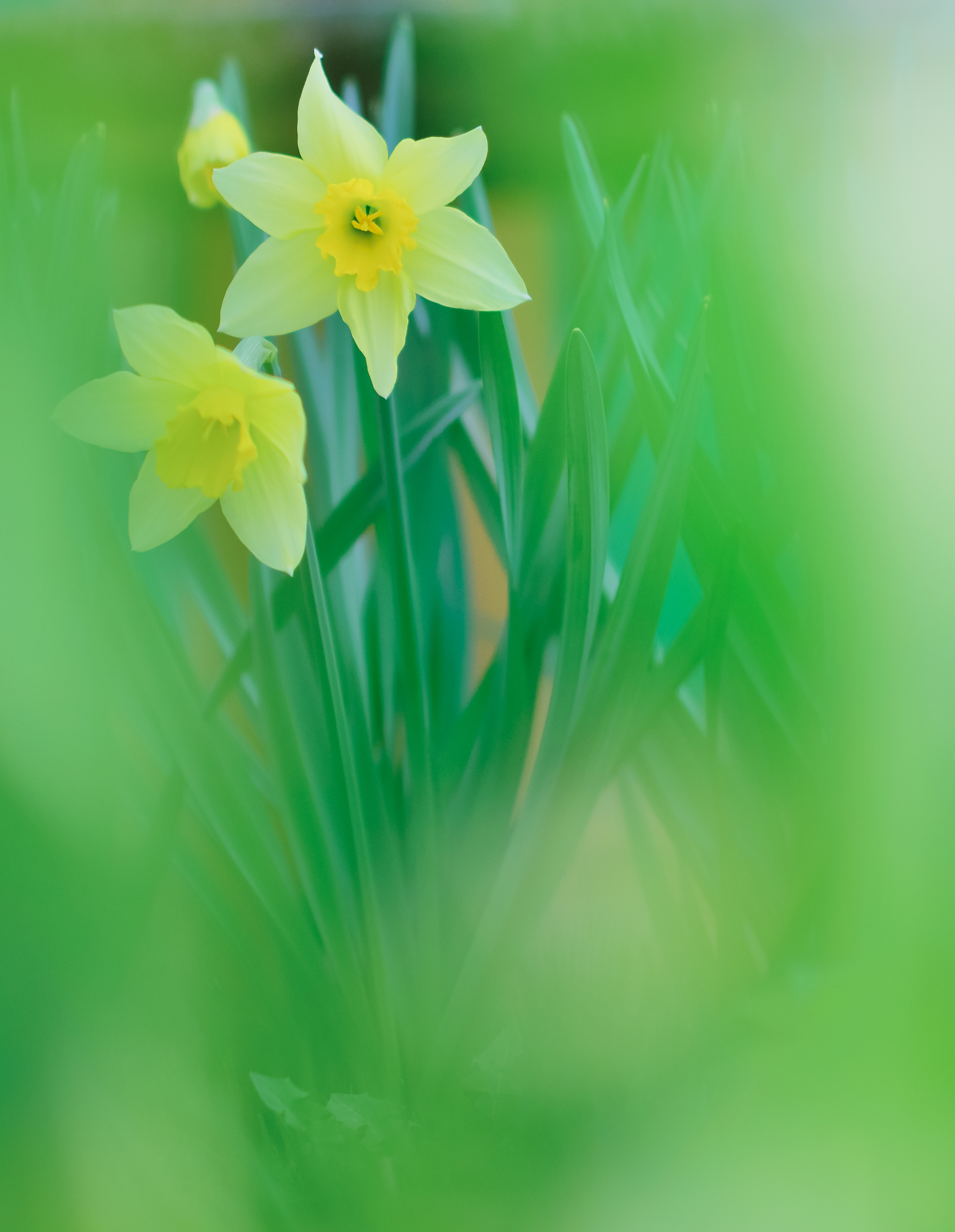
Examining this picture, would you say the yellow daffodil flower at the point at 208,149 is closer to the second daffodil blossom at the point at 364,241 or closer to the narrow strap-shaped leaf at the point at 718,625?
the second daffodil blossom at the point at 364,241

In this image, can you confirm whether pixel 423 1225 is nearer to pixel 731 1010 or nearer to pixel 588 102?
pixel 731 1010

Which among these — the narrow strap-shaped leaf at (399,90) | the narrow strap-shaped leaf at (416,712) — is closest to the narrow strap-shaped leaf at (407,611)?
the narrow strap-shaped leaf at (416,712)

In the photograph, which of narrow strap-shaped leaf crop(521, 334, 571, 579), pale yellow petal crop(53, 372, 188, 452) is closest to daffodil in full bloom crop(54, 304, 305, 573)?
pale yellow petal crop(53, 372, 188, 452)

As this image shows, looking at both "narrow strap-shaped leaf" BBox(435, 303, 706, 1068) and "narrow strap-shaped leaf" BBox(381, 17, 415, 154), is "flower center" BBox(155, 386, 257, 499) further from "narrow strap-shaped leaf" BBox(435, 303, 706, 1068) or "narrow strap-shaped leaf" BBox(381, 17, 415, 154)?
"narrow strap-shaped leaf" BBox(381, 17, 415, 154)

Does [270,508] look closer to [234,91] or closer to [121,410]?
[121,410]

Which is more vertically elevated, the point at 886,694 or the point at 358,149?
the point at 358,149

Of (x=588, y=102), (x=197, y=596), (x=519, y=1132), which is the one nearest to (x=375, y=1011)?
(x=519, y=1132)
